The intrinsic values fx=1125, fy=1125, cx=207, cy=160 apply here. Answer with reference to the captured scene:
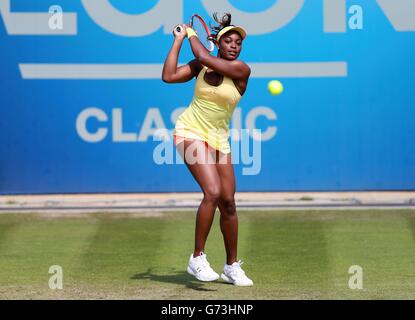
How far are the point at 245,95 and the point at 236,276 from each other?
472 centimetres

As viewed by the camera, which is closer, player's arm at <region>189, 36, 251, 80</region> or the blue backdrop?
player's arm at <region>189, 36, 251, 80</region>

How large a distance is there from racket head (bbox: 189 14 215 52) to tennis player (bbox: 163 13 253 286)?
4.7 inches

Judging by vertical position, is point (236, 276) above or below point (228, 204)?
below

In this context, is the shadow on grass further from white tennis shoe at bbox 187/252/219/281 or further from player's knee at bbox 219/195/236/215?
player's knee at bbox 219/195/236/215

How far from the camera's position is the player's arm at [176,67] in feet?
27.9

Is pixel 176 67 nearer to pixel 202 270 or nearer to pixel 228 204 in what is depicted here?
pixel 228 204

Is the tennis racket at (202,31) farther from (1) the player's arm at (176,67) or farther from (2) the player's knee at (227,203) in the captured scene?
(2) the player's knee at (227,203)

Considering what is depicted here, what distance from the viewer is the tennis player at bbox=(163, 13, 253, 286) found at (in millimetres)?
8508

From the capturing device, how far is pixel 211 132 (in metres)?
A: 8.62

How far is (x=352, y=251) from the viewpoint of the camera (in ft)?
32.7
